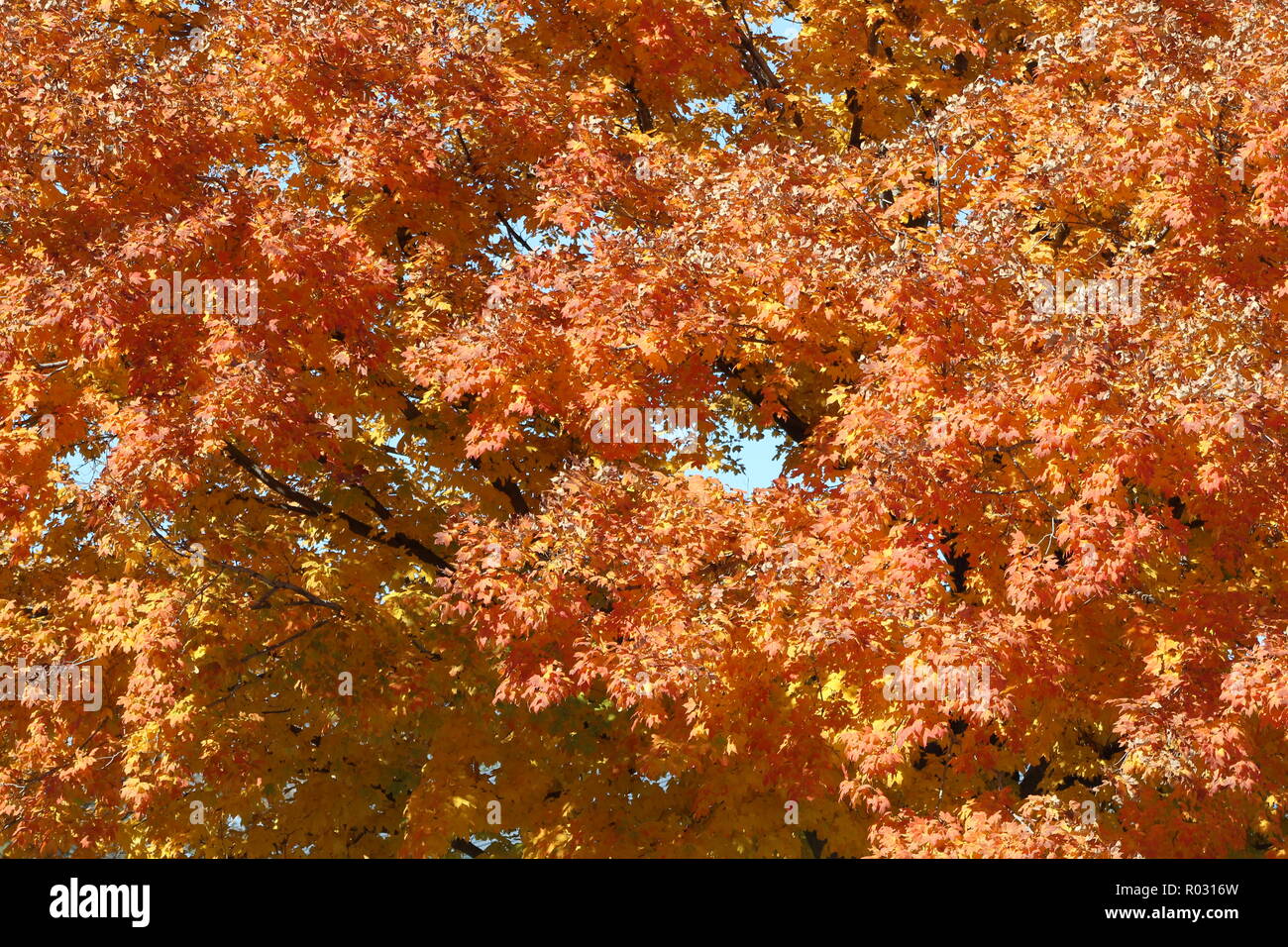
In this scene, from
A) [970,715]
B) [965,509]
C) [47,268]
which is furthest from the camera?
[47,268]

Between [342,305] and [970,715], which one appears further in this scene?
[342,305]

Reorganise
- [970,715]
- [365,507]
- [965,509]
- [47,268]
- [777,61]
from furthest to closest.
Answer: [777,61] → [365,507] → [47,268] → [965,509] → [970,715]

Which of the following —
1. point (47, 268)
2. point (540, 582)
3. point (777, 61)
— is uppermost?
point (777, 61)

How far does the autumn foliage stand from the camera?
34.3 ft

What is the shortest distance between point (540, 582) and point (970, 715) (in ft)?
13.1

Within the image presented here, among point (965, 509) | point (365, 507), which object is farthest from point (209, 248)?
point (965, 509)

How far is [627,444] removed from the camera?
480 inches

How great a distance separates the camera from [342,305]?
12.6 meters

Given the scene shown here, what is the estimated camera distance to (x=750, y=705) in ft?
36.9

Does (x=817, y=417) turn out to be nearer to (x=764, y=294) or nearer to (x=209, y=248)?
(x=764, y=294)

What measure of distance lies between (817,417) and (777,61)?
592 cm

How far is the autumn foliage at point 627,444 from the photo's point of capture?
10.4m

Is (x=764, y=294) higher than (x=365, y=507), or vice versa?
(x=764, y=294)

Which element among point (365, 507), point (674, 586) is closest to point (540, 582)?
point (674, 586)
